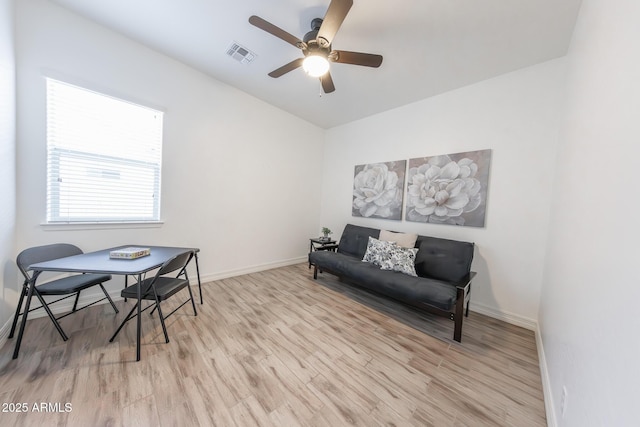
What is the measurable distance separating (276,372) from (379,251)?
5.86 ft

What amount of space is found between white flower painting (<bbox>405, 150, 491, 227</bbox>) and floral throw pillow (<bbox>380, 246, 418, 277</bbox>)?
597 mm

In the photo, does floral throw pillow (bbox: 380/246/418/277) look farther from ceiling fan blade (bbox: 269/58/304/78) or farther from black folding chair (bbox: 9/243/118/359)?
Result: black folding chair (bbox: 9/243/118/359)

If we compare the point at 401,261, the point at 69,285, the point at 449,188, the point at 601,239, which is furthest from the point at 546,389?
the point at 69,285

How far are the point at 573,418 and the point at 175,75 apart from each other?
4197mm

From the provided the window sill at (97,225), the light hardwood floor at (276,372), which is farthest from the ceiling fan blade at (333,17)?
the window sill at (97,225)

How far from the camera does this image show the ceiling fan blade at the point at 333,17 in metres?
1.36

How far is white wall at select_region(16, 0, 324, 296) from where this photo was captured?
6.05 feet

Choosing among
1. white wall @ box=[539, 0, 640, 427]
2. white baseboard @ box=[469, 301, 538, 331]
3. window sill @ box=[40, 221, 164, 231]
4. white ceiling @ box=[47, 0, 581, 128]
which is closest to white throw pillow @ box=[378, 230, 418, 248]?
white baseboard @ box=[469, 301, 538, 331]

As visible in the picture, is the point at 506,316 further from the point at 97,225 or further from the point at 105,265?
the point at 97,225

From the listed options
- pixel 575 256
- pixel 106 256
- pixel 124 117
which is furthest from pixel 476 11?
pixel 106 256

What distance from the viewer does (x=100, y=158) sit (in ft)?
7.09

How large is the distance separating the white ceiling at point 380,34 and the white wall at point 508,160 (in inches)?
8.4

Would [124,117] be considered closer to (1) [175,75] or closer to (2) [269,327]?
(1) [175,75]

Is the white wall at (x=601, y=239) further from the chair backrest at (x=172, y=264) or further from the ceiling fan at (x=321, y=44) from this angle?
the chair backrest at (x=172, y=264)
